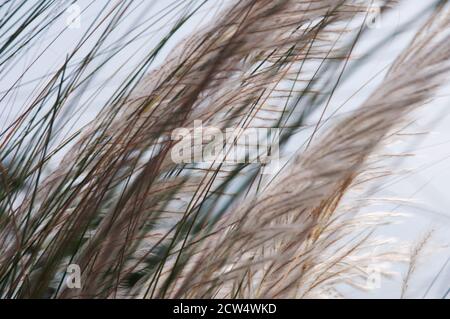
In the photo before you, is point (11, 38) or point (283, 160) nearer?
point (283, 160)

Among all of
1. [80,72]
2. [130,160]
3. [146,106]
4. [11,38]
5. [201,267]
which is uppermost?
[11,38]

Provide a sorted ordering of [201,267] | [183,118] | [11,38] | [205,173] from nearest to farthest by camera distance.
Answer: [201,267]
[183,118]
[205,173]
[11,38]

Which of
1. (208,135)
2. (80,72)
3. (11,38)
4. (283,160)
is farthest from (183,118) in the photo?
(11,38)

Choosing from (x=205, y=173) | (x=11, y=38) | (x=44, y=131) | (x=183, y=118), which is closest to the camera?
(x=183, y=118)

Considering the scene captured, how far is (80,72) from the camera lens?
3.92 ft

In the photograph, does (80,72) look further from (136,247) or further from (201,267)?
(201,267)

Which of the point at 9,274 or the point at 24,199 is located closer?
the point at 9,274

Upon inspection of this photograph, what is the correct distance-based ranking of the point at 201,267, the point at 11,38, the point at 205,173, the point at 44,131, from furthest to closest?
the point at 11,38, the point at 44,131, the point at 205,173, the point at 201,267

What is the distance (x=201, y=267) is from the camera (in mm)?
842

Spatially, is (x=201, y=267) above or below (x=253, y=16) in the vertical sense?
below

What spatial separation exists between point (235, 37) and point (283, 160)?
0.22 meters

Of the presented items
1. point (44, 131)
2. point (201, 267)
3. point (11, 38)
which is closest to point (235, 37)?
point (201, 267)

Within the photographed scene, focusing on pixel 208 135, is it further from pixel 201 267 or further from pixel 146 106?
pixel 201 267

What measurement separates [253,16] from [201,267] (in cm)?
35
